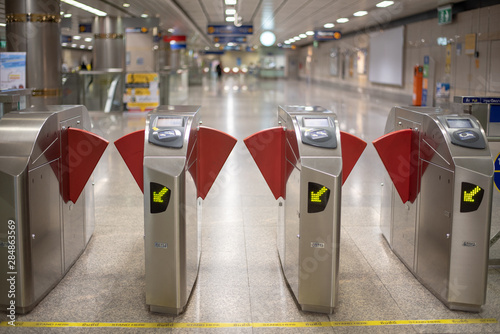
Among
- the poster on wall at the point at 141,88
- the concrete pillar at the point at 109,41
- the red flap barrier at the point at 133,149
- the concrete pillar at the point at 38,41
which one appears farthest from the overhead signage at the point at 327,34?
the red flap barrier at the point at 133,149

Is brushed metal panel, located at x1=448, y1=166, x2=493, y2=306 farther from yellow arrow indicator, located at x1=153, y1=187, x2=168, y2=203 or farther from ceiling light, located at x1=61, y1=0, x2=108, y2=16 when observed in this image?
ceiling light, located at x1=61, y1=0, x2=108, y2=16

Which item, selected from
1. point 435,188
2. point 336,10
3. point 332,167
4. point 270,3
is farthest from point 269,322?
point 336,10

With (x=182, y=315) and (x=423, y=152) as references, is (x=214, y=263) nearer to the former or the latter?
(x=182, y=315)

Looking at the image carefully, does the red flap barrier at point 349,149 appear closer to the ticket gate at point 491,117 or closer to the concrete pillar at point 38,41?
the ticket gate at point 491,117

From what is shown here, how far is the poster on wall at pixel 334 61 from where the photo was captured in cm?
3403

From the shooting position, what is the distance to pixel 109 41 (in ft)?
57.7

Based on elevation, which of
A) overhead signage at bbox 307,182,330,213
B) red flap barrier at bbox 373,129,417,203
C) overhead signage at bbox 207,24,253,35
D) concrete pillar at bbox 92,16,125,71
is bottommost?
overhead signage at bbox 307,182,330,213

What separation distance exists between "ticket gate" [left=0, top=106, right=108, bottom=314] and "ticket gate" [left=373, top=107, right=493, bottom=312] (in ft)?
7.25

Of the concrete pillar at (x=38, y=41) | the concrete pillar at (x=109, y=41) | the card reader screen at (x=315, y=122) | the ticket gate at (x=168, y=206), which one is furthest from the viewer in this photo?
the concrete pillar at (x=109, y=41)

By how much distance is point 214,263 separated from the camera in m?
4.33

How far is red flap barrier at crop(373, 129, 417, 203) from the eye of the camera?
13.4 ft

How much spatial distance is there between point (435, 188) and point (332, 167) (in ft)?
2.79

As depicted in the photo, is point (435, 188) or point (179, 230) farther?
point (435, 188)

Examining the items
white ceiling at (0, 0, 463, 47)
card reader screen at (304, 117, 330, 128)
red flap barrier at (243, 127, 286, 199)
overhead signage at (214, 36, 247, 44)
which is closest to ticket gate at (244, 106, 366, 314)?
card reader screen at (304, 117, 330, 128)
